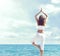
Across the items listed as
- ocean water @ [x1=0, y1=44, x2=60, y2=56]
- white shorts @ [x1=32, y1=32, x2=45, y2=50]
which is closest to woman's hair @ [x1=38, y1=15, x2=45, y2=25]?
white shorts @ [x1=32, y1=32, x2=45, y2=50]

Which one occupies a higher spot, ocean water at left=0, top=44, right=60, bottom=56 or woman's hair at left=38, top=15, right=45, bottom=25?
woman's hair at left=38, top=15, right=45, bottom=25

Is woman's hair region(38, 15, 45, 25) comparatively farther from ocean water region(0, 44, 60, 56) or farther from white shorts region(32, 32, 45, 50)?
ocean water region(0, 44, 60, 56)

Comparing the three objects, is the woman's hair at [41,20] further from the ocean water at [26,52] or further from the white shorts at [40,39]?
the ocean water at [26,52]

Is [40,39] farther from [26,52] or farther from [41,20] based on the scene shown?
[26,52]

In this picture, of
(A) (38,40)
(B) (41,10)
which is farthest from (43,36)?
(B) (41,10)

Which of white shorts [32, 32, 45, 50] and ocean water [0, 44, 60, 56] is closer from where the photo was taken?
white shorts [32, 32, 45, 50]

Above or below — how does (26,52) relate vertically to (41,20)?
below

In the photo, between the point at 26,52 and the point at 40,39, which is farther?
the point at 26,52

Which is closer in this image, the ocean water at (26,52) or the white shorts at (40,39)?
the white shorts at (40,39)

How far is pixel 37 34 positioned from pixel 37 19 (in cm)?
46

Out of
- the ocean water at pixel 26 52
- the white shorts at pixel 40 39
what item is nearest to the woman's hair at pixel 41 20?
the white shorts at pixel 40 39

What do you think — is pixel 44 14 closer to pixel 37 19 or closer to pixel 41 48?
pixel 37 19

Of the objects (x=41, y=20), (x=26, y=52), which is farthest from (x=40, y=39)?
(x=26, y=52)

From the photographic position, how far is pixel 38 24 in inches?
314
